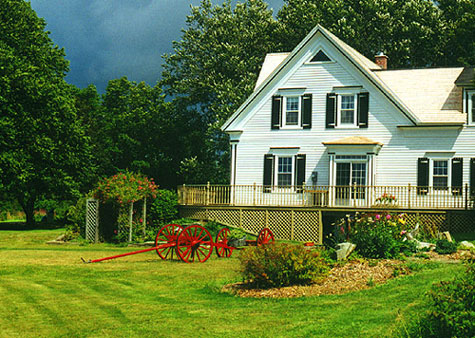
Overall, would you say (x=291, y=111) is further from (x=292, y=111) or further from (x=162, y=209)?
(x=162, y=209)

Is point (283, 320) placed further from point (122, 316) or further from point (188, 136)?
point (188, 136)

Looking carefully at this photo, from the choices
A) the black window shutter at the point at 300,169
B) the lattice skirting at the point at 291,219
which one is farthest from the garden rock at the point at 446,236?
the black window shutter at the point at 300,169

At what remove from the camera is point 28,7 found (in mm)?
43562

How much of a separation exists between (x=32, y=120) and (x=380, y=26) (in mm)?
24895

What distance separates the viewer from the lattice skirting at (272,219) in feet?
99.4

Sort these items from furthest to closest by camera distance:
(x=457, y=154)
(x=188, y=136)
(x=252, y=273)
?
1. (x=188, y=136)
2. (x=457, y=154)
3. (x=252, y=273)

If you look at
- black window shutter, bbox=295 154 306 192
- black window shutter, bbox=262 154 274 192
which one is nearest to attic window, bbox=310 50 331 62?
black window shutter, bbox=295 154 306 192

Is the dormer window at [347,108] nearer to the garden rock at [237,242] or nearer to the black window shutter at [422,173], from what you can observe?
the black window shutter at [422,173]

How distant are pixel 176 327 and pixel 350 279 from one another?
15.9 feet

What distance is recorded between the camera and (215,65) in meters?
46.2

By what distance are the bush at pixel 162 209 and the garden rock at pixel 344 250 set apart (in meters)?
16.3

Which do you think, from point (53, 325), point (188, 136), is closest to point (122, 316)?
point (53, 325)

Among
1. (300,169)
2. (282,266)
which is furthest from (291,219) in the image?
(282,266)

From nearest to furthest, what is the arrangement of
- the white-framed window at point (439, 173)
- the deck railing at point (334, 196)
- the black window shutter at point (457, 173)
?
1. the deck railing at point (334, 196)
2. the black window shutter at point (457, 173)
3. the white-framed window at point (439, 173)
